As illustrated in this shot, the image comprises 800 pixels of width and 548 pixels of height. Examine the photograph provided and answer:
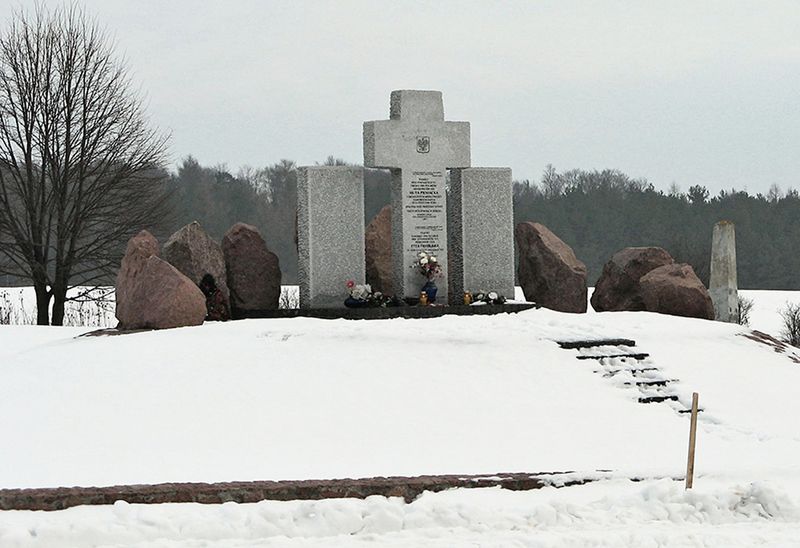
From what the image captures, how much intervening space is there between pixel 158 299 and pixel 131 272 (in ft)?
3.23

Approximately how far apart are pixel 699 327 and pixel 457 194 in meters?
4.29

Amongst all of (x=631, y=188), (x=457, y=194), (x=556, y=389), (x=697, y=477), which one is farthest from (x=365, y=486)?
(x=631, y=188)

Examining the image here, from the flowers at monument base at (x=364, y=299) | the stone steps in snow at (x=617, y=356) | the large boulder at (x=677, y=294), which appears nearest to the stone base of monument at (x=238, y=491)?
the stone steps in snow at (x=617, y=356)

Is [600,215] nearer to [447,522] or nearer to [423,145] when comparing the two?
[423,145]

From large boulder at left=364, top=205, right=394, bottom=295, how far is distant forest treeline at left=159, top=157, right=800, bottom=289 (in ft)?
75.6

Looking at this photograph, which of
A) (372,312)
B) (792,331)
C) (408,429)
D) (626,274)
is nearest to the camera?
(408,429)

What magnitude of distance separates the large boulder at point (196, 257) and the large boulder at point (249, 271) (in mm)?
382

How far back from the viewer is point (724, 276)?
1862 centimetres

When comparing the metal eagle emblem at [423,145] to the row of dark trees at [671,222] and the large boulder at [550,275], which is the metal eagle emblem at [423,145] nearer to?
the large boulder at [550,275]

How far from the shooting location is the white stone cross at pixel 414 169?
15.8 meters

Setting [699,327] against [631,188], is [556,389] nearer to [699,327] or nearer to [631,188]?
[699,327]

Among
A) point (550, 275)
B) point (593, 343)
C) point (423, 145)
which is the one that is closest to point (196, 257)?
point (423, 145)

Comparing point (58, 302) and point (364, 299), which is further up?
point (364, 299)

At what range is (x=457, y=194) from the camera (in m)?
16.5
